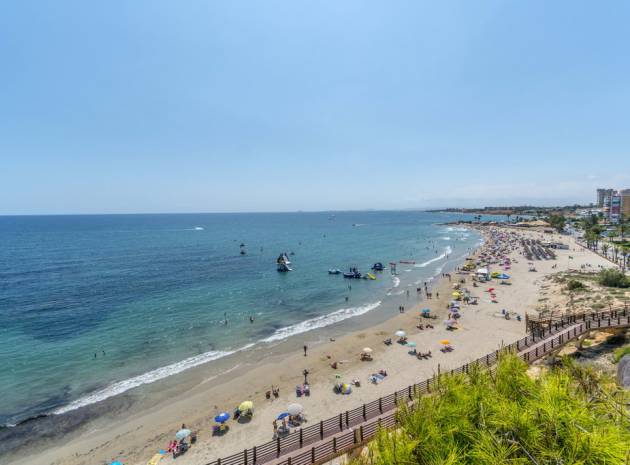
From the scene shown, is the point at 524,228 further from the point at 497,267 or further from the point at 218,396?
the point at 218,396

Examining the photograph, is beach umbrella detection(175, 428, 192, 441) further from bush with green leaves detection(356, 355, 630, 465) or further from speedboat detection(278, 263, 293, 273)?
speedboat detection(278, 263, 293, 273)

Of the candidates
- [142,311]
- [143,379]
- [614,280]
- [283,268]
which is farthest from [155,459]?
[614,280]

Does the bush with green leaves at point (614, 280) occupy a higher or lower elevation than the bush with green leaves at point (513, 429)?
lower

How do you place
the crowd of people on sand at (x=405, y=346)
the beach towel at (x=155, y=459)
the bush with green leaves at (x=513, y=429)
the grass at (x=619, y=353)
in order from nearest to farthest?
the bush with green leaves at (x=513, y=429) < the beach towel at (x=155, y=459) < the crowd of people on sand at (x=405, y=346) < the grass at (x=619, y=353)

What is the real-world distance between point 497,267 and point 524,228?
10693 centimetres

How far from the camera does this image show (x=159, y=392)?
24000 millimetres

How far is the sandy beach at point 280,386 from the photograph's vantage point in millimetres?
18375

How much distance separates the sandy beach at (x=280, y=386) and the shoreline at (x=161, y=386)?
0.22 meters

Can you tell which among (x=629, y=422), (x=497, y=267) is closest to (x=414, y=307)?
(x=497, y=267)

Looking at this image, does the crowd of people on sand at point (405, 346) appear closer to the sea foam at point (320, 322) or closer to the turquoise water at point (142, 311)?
the sea foam at point (320, 322)

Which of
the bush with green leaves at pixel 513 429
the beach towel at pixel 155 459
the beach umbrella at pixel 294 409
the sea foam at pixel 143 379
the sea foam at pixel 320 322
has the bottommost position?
the sea foam at pixel 320 322

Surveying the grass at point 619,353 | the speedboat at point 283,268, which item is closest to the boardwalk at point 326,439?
the grass at point 619,353

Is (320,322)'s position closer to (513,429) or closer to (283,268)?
(283,268)

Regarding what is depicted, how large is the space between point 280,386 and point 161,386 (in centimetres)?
973
